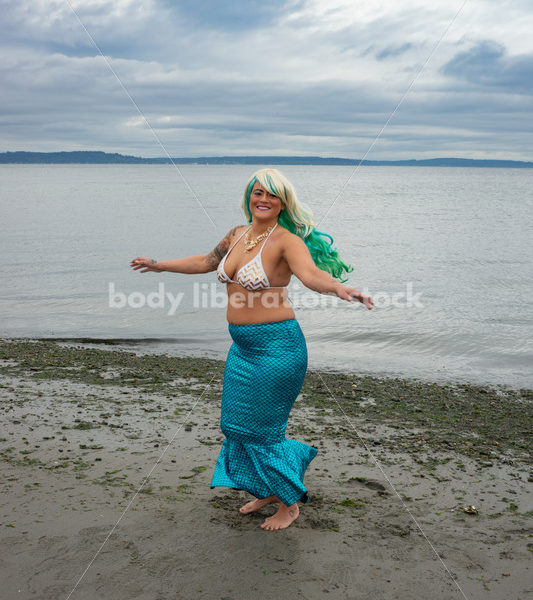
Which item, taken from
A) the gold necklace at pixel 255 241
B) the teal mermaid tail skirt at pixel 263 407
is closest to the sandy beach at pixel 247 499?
the teal mermaid tail skirt at pixel 263 407

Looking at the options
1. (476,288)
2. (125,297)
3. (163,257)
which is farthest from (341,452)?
(163,257)

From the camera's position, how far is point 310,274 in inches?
169

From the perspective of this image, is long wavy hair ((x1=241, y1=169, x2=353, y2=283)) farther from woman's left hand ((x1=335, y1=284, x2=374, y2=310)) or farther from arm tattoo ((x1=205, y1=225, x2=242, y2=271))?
woman's left hand ((x1=335, y1=284, x2=374, y2=310))

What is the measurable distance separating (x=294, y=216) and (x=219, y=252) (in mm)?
720

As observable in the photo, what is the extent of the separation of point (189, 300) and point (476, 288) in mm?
10152

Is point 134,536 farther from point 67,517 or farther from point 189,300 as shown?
point 189,300

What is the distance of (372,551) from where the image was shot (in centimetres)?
431

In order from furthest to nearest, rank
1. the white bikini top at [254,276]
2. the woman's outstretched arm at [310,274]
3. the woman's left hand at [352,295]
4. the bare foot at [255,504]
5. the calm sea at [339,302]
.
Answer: the calm sea at [339,302]
the bare foot at [255,504]
the white bikini top at [254,276]
the woman's outstretched arm at [310,274]
the woman's left hand at [352,295]

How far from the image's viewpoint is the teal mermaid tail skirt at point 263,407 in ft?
14.7

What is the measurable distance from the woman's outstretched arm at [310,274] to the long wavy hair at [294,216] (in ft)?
0.65

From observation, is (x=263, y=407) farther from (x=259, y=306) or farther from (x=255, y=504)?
(x=255, y=504)

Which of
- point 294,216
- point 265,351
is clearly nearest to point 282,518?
point 265,351

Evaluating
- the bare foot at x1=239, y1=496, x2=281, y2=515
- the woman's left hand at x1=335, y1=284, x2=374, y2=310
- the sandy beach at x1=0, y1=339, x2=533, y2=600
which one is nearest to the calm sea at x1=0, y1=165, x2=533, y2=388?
the sandy beach at x1=0, y1=339, x2=533, y2=600

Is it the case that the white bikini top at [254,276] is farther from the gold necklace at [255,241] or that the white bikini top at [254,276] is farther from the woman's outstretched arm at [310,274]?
the woman's outstretched arm at [310,274]
